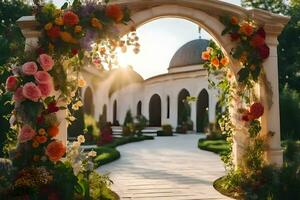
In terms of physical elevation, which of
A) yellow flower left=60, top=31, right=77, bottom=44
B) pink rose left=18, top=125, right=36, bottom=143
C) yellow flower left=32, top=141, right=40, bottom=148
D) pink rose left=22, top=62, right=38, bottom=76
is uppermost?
yellow flower left=60, top=31, right=77, bottom=44

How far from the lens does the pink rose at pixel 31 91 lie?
5.77 metres

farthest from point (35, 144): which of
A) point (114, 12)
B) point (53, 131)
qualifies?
point (114, 12)

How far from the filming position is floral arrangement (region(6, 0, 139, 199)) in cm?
565

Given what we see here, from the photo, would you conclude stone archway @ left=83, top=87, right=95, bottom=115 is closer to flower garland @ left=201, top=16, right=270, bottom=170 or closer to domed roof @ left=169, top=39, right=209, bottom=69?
domed roof @ left=169, top=39, right=209, bottom=69

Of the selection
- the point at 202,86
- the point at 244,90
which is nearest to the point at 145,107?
the point at 202,86

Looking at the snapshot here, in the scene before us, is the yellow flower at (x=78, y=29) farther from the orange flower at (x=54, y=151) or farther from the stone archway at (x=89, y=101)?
the stone archway at (x=89, y=101)

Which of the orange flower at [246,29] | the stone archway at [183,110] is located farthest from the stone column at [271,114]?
the stone archway at [183,110]

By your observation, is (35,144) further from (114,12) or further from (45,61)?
(114,12)

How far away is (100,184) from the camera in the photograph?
21.1 ft

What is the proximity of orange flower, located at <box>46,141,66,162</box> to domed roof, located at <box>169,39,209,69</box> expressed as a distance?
33423 mm

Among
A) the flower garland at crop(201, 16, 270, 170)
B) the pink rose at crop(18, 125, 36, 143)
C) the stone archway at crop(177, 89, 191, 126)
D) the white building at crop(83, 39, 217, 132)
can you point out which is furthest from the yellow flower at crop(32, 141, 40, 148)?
the stone archway at crop(177, 89, 191, 126)

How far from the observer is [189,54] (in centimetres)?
4000

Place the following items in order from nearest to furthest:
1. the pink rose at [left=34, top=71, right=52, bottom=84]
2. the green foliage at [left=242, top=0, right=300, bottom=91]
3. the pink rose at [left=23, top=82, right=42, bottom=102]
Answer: the pink rose at [left=23, top=82, right=42, bottom=102], the pink rose at [left=34, top=71, right=52, bottom=84], the green foliage at [left=242, top=0, right=300, bottom=91]

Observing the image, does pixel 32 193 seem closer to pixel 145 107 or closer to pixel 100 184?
pixel 100 184
